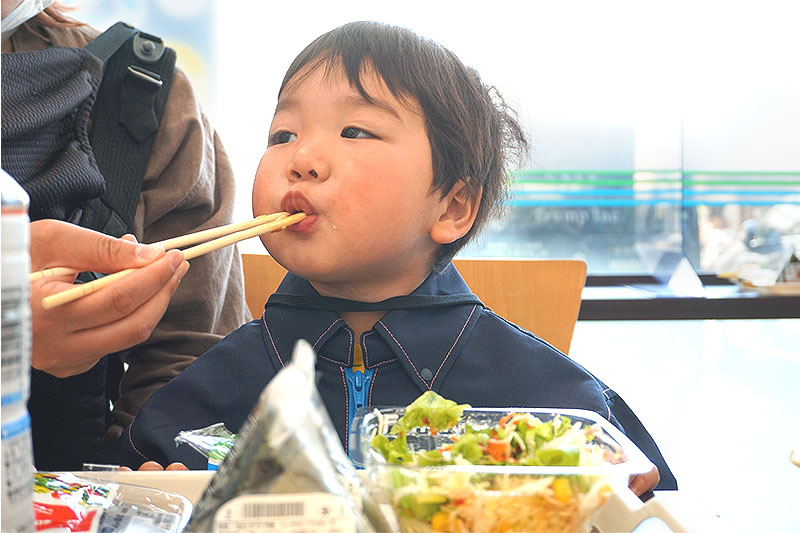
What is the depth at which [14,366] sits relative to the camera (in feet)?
1.12

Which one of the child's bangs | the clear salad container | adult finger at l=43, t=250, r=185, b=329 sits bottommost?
the clear salad container

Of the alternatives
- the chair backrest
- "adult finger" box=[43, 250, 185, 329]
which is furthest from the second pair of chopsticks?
the chair backrest

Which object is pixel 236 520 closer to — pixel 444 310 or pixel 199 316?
pixel 444 310

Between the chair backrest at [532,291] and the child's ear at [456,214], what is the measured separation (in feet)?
1.40

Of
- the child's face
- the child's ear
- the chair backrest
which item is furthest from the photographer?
the chair backrest

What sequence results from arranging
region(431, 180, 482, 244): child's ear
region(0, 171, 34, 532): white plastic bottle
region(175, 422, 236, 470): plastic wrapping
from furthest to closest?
region(431, 180, 482, 244): child's ear
region(175, 422, 236, 470): plastic wrapping
region(0, 171, 34, 532): white plastic bottle

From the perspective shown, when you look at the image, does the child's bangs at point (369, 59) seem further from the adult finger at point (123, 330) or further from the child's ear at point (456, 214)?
the adult finger at point (123, 330)

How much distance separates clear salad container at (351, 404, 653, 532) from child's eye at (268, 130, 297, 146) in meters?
0.59

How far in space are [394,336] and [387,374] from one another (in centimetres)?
5

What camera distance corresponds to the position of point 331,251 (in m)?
0.97

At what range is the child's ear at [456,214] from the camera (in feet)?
3.61

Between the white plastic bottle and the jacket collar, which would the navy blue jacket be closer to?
the jacket collar

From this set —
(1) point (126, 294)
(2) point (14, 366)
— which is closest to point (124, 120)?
(1) point (126, 294)

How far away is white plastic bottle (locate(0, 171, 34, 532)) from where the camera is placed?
0.34 m
